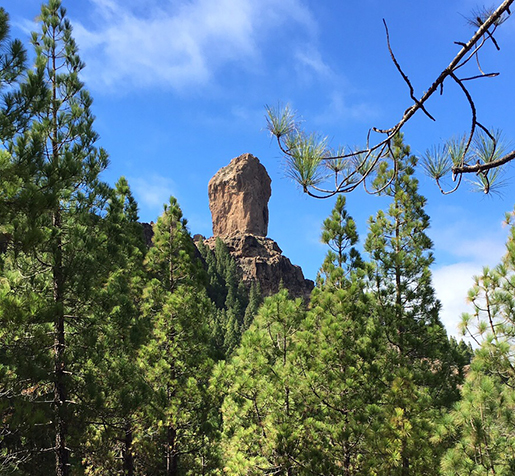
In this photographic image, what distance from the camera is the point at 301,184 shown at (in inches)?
108

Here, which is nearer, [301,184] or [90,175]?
[301,184]

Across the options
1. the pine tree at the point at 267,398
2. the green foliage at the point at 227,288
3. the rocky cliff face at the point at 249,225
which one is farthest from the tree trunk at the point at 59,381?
the rocky cliff face at the point at 249,225

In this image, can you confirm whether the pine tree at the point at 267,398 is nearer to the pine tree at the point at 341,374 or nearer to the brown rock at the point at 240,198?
the pine tree at the point at 341,374

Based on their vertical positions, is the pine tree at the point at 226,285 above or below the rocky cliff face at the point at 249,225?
below

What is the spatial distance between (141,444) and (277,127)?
31.3 ft

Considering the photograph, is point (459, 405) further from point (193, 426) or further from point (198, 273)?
point (198, 273)

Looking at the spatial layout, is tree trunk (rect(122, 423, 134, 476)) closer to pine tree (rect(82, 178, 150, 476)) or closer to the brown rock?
pine tree (rect(82, 178, 150, 476))

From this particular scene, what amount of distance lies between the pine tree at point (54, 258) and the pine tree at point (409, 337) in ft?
19.1

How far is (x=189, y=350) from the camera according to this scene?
1030 centimetres

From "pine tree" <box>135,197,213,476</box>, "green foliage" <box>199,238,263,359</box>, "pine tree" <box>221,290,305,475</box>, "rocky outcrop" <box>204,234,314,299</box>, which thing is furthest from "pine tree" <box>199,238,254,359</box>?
"pine tree" <box>221,290,305,475</box>

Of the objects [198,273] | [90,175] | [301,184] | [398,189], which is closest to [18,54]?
[90,175]

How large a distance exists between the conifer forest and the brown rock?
258ft

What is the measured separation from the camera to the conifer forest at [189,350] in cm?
562

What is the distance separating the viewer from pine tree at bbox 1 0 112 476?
5.42 m
